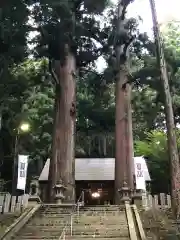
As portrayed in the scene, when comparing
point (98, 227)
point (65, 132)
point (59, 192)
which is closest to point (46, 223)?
→ point (98, 227)

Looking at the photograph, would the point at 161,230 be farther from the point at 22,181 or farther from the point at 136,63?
the point at 136,63

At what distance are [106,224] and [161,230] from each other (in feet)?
4.90

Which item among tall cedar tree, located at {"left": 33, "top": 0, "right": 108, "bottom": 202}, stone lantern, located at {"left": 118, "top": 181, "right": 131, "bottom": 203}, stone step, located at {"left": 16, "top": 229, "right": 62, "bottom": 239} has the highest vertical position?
tall cedar tree, located at {"left": 33, "top": 0, "right": 108, "bottom": 202}

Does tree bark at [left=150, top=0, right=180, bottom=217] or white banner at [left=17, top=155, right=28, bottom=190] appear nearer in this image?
tree bark at [left=150, top=0, right=180, bottom=217]

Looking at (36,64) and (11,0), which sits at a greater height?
(36,64)

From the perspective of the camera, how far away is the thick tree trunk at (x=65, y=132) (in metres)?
14.2

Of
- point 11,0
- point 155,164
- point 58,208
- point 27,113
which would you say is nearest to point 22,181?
point 58,208

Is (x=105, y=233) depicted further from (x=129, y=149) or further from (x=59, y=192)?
(x=129, y=149)

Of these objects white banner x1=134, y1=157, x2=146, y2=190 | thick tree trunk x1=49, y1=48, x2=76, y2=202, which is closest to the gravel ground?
white banner x1=134, y1=157, x2=146, y2=190

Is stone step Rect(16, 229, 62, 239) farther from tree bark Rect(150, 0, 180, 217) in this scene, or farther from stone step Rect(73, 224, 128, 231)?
tree bark Rect(150, 0, 180, 217)

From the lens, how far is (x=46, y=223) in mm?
9773

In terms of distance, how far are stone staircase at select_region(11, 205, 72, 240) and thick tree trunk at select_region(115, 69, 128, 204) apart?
3692mm

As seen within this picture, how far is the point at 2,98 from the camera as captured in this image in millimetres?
15172

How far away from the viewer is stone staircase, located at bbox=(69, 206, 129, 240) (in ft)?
28.2
